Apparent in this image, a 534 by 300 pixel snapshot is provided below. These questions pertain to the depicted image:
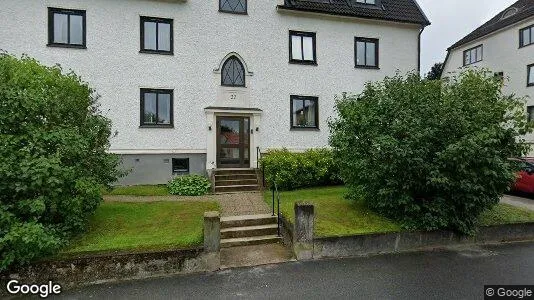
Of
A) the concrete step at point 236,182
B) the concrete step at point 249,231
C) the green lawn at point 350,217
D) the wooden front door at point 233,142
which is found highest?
the wooden front door at point 233,142

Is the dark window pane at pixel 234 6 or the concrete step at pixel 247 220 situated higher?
the dark window pane at pixel 234 6

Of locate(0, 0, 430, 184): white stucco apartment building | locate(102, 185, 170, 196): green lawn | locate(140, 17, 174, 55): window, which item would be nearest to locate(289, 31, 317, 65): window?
locate(0, 0, 430, 184): white stucco apartment building

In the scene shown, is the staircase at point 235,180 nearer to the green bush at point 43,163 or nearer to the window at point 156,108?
the window at point 156,108

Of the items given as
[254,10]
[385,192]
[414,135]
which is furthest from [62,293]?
[254,10]

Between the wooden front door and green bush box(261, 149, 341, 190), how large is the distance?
65.5 inches

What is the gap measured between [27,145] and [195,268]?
3.86m

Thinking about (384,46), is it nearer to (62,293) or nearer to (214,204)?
(214,204)

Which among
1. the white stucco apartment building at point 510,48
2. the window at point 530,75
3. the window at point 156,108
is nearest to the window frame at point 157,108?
the window at point 156,108

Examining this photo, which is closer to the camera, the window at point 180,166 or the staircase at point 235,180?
the staircase at point 235,180

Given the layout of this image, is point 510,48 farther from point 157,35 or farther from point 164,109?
point 164,109

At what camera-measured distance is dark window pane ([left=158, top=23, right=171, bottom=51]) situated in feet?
44.4

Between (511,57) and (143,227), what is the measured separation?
27.1m

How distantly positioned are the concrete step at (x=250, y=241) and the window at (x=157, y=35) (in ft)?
29.2

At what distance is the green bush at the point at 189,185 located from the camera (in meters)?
12.0
